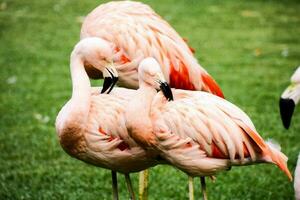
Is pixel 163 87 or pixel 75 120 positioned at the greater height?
pixel 163 87

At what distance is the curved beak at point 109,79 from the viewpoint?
164 inches

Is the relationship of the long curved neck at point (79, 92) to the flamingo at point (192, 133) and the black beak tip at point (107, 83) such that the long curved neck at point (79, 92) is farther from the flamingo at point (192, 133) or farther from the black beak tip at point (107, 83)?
the flamingo at point (192, 133)

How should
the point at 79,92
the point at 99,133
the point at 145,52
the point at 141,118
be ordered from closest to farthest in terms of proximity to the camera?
the point at 141,118 → the point at 99,133 → the point at 79,92 → the point at 145,52

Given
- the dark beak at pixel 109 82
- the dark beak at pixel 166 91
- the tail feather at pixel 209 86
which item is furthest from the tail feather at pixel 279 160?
the dark beak at pixel 109 82

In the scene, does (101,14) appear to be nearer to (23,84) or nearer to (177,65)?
(177,65)

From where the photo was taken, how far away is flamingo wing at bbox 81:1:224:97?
190 inches

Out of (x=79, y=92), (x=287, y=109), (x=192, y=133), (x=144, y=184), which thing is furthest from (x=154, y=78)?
(x=144, y=184)

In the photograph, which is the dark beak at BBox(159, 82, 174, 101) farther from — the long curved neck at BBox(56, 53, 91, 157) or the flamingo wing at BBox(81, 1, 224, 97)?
the flamingo wing at BBox(81, 1, 224, 97)

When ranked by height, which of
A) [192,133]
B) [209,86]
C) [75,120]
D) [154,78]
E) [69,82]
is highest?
[154,78]

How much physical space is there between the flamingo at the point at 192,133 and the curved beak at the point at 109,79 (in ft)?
0.96

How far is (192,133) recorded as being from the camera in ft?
12.6

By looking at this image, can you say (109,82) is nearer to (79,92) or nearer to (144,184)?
(79,92)

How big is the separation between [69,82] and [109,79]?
4.63 metres

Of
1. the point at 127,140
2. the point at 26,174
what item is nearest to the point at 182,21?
the point at 26,174
